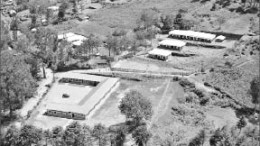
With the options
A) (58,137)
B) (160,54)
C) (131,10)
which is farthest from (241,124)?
(131,10)

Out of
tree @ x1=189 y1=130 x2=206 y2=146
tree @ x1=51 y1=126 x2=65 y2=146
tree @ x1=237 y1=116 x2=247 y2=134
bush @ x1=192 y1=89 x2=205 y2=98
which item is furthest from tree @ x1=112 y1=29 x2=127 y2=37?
tree @ x1=189 y1=130 x2=206 y2=146

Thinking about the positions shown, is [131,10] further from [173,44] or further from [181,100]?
[181,100]

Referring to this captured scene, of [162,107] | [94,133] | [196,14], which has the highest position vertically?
[196,14]

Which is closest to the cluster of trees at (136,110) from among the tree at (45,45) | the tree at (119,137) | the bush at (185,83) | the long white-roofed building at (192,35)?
the tree at (119,137)

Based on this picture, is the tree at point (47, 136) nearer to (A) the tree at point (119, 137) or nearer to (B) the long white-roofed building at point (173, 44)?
(A) the tree at point (119, 137)

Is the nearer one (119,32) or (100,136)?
(100,136)

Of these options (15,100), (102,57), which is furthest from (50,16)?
(15,100)
